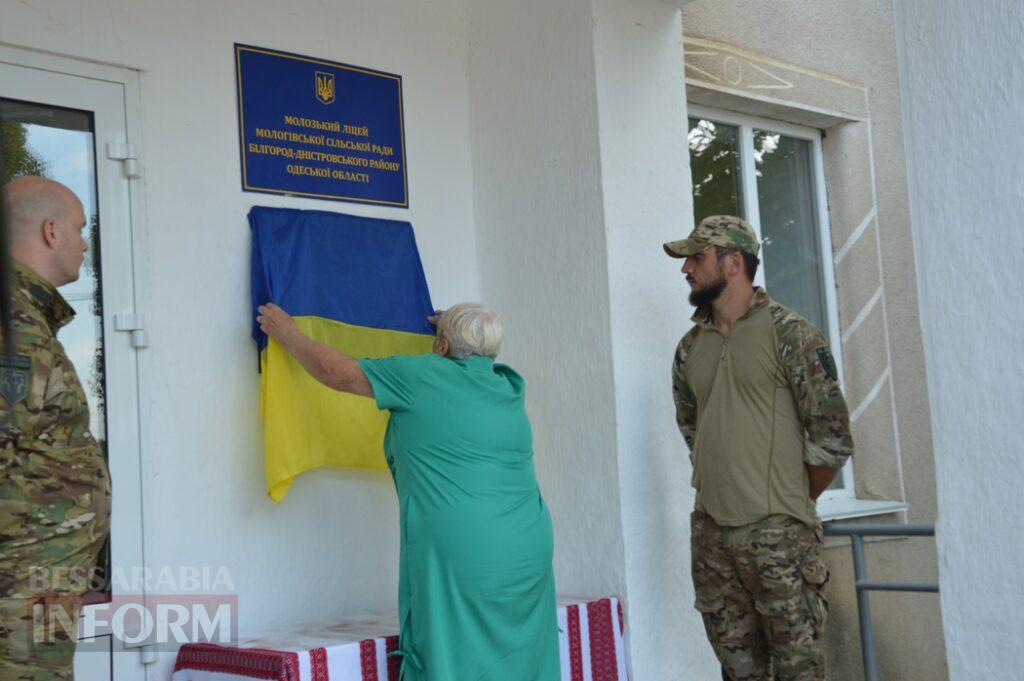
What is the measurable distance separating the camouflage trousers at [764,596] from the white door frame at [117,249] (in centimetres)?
189

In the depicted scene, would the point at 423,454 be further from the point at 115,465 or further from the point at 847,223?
the point at 847,223

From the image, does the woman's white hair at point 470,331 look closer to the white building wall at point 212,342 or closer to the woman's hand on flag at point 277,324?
the woman's hand on flag at point 277,324

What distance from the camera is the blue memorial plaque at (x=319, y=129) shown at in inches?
159

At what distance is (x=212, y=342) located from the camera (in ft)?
12.6

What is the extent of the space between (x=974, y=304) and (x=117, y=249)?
8.67 feet

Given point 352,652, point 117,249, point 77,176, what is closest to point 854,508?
point 352,652

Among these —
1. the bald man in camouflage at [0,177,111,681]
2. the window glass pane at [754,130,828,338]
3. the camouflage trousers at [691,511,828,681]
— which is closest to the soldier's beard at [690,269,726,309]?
the camouflage trousers at [691,511,828,681]

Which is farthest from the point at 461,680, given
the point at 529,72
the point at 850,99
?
the point at 850,99

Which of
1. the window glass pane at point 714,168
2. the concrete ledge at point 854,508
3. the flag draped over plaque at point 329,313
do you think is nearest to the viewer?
the flag draped over plaque at point 329,313

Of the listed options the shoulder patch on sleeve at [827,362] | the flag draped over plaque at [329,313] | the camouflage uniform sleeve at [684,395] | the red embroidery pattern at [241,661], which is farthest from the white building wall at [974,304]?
the flag draped over plaque at [329,313]

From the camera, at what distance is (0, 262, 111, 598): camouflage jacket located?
2393mm

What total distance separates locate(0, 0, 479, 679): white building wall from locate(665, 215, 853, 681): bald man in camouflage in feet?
4.22

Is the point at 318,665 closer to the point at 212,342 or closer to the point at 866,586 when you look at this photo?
the point at 212,342

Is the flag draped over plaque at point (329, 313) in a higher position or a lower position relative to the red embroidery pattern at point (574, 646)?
higher
